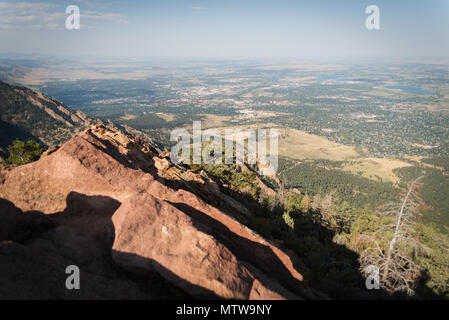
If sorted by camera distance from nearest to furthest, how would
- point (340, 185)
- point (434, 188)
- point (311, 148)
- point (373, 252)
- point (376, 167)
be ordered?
point (373, 252) → point (434, 188) → point (340, 185) → point (376, 167) → point (311, 148)

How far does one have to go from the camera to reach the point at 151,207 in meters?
11.1

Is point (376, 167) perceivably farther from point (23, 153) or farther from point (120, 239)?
point (120, 239)

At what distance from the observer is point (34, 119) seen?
327ft

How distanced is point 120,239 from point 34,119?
11846 centimetres

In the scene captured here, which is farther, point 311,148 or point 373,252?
point 311,148

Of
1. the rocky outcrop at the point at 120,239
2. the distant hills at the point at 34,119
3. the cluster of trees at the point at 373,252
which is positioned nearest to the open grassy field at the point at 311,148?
the distant hills at the point at 34,119

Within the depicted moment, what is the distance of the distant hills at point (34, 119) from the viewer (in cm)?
8700

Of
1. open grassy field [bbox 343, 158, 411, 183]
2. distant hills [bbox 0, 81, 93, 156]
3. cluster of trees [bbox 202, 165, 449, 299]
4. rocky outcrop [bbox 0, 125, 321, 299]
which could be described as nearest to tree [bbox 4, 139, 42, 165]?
rocky outcrop [bbox 0, 125, 321, 299]

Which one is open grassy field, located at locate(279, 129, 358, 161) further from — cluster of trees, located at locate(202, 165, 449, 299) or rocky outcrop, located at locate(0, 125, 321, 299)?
rocky outcrop, located at locate(0, 125, 321, 299)

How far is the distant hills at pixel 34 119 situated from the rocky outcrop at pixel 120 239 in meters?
86.9

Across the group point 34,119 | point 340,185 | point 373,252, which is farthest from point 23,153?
point 340,185

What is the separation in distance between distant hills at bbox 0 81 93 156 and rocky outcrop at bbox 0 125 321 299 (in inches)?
3423

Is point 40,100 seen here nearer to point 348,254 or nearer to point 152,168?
point 152,168

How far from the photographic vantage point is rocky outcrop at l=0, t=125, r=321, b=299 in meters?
9.06
